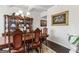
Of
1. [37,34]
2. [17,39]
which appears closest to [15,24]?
[17,39]

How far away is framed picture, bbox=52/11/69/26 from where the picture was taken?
179 cm

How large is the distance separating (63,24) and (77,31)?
0.75 ft

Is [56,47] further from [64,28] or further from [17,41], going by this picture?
[17,41]

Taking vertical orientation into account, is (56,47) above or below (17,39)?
below

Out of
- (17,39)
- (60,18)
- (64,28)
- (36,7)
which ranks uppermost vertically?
(36,7)

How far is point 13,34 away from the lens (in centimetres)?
179

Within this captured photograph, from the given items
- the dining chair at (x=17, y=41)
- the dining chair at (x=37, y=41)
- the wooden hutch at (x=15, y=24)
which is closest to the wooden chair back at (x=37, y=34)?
the dining chair at (x=37, y=41)

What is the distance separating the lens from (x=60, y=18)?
1.84 metres

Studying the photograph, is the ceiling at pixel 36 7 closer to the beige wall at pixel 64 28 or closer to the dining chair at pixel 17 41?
the beige wall at pixel 64 28

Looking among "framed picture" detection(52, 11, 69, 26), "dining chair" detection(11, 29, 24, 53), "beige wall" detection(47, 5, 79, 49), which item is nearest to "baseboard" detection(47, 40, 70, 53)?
"beige wall" detection(47, 5, 79, 49)

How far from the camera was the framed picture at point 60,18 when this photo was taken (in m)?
1.79
